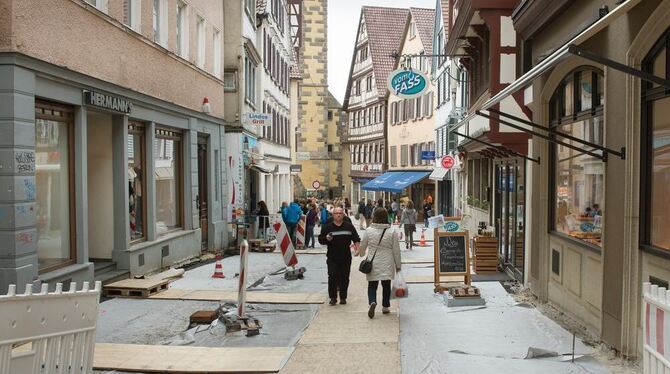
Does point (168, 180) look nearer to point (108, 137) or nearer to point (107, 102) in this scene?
point (108, 137)

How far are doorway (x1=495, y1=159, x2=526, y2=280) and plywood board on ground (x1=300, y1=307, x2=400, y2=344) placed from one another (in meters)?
4.36

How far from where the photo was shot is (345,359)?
7.39m

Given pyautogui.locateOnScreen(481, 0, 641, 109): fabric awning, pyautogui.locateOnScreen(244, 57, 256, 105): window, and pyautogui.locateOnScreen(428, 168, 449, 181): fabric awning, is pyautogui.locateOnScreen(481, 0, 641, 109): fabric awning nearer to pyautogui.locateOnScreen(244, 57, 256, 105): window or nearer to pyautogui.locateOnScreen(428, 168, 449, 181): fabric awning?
pyautogui.locateOnScreen(244, 57, 256, 105): window

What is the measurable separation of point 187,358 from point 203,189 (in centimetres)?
1347

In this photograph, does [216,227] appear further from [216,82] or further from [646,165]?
[646,165]

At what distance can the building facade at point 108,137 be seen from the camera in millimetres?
9461

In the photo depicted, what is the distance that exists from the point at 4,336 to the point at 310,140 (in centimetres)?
6163

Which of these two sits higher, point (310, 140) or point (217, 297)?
point (310, 140)

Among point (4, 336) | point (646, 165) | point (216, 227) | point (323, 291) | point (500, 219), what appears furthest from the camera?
point (216, 227)

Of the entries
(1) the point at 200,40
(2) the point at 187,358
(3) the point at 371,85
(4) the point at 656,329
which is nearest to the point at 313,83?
(3) the point at 371,85

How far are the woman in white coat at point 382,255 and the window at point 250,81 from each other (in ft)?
53.3

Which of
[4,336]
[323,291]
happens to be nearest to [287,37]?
[323,291]

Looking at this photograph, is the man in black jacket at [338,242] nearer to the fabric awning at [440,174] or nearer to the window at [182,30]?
the window at [182,30]

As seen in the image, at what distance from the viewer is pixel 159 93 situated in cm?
1561
